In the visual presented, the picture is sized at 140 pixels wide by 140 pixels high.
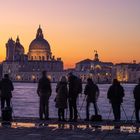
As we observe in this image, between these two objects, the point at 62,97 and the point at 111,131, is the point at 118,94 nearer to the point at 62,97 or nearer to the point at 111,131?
the point at 62,97

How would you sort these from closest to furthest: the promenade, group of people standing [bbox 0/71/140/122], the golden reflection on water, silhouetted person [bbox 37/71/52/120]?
the promenade, the golden reflection on water, group of people standing [bbox 0/71/140/122], silhouetted person [bbox 37/71/52/120]

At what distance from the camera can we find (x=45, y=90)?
20.5m

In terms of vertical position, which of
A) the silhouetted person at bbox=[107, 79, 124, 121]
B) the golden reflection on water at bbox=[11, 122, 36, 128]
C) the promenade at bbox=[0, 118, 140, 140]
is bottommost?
the promenade at bbox=[0, 118, 140, 140]

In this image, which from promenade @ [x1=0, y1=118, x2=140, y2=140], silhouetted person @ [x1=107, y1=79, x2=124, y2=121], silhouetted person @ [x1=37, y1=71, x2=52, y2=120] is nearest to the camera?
promenade @ [x1=0, y1=118, x2=140, y2=140]

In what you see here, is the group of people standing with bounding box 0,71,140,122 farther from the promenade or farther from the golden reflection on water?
the golden reflection on water

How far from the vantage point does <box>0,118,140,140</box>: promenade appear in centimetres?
1527

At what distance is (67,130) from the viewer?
667 inches

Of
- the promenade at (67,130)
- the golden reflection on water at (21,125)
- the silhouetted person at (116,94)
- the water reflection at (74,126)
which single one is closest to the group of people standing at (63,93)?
the promenade at (67,130)

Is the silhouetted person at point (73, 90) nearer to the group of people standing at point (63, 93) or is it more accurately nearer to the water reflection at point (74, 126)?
the group of people standing at point (63, 93)

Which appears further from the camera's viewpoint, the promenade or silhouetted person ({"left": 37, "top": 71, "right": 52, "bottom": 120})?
silhouetted person ({"left": 37, "top": 71, "right": 52, "bottom": 120})

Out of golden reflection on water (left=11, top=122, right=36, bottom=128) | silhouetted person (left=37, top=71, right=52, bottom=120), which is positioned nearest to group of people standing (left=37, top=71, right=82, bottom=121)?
silhouetted person (left=37, top=71, right=52, bottom=120)

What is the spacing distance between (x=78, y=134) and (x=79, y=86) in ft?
14.1

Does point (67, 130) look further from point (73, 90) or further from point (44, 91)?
point (44, 91)

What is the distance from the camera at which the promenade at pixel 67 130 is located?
601 inches
